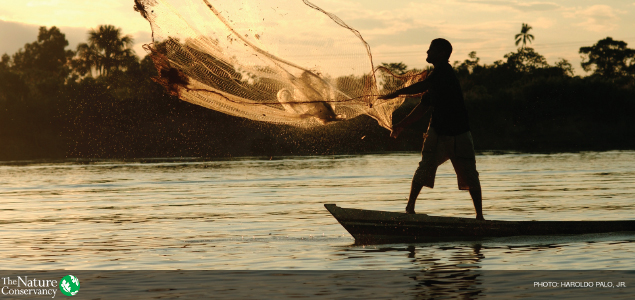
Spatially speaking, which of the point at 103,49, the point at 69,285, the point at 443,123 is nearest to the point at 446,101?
the point at 443,123

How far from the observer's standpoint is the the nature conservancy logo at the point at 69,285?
7.25 m

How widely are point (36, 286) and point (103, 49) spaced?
286ft

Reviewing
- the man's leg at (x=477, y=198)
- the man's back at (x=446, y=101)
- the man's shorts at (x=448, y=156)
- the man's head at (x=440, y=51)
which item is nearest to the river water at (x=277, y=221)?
the man's leg at (x=477, y=198)

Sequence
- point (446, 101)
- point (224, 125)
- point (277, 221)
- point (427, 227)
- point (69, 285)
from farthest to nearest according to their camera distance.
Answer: point (224, 125), point (277, 221), point (427, 227), point (446, 101), point (69, 285)

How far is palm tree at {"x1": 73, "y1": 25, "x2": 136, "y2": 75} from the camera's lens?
295ft

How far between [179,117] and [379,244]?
1879 inches

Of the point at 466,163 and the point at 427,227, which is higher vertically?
the point at 466,163

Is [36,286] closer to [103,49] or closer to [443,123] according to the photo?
[443,123]

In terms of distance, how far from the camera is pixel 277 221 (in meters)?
13.0

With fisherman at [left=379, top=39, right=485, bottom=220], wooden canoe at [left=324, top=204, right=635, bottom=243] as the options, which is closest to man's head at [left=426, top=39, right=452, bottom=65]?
fisherman at [left=379, top=39, right=485, bottom=220]

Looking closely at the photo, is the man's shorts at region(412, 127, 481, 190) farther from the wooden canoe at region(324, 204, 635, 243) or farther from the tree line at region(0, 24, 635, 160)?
the tree line at region(0, 24, 635, 160)

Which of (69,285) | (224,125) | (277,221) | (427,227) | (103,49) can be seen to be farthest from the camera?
(103,49)

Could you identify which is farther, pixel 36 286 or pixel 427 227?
pixel 427 227

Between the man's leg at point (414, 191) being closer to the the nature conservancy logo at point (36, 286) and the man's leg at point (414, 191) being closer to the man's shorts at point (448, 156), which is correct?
the man's shorts at point (448, 156)
